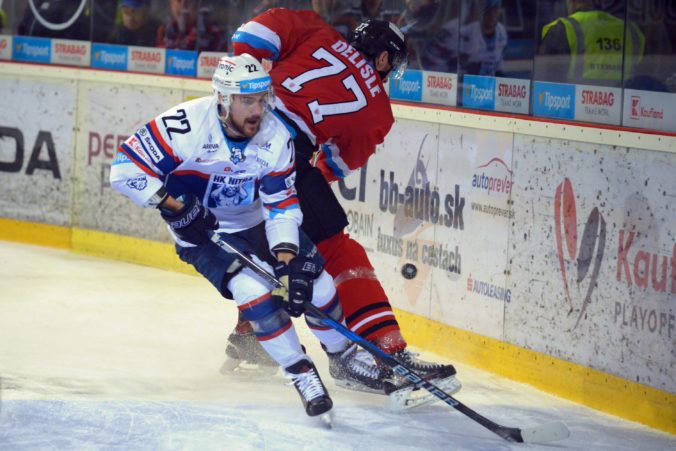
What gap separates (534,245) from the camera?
520 centimetres

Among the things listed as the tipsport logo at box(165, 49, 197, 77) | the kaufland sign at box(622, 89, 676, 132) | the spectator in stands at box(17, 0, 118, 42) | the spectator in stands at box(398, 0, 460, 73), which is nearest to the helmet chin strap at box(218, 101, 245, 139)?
the kaufland sign at box(622, 89, 676, 132)

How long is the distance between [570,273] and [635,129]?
59 cm

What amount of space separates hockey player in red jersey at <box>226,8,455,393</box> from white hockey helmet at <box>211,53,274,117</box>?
17.7 inches

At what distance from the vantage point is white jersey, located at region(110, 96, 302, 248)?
4.34 metres

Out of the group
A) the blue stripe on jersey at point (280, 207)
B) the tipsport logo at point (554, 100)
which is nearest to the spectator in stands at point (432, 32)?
the tipsport logo at point (554, 100)

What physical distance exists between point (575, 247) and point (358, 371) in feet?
3.02

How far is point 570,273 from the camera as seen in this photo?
501 cm

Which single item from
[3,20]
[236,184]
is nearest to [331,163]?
[236,184]

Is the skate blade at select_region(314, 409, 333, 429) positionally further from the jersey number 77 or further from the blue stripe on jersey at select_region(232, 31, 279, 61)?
the blue stripe on jersey at select_region(232, 31, 279, 61)

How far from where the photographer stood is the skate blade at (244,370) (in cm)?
514

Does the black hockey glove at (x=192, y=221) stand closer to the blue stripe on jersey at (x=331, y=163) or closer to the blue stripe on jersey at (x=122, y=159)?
the blue stripe on jersey at (x=122, y=159)

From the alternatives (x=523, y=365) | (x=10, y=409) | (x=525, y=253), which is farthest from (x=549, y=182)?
(x=10, y=409)

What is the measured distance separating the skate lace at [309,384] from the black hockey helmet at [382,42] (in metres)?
1.18

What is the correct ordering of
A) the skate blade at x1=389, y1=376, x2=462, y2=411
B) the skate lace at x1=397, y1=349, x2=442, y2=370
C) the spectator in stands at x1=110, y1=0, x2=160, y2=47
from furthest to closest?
the spectator in stands at x1=110, y1=0, x2=160, y2=47
the skate lace at x1=397, y1=349, x2=442, y2=370
the skate blade at x1=389, y1=376, x2=462, y2=411
